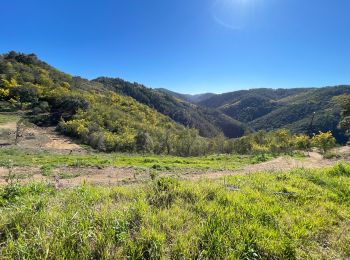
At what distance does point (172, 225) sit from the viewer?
13.3 ft

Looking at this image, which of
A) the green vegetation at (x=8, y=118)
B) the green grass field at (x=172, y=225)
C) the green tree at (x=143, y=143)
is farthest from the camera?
the green vegetation at (x=8, y=118)

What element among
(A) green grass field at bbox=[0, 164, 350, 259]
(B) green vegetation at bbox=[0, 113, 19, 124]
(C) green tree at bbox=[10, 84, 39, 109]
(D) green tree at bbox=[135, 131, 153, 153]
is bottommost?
(D) green tree at bbox=[135, 131, 153, 153]

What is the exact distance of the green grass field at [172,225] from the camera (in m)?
3.31

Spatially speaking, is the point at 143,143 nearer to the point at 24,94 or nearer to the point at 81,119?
the point at 81,119

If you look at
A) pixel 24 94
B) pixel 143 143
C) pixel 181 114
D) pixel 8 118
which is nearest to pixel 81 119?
pixel 8 118

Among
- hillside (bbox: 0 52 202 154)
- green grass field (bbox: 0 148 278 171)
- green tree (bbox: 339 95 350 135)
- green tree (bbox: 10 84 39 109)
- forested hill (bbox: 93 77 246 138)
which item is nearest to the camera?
green grass field (bbox: 0 148 278 171)

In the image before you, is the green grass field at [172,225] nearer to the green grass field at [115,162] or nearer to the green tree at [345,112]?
the green grass field at [115,162]

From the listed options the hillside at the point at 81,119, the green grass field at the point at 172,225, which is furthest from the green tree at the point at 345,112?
the green grass field at the point at 172,225

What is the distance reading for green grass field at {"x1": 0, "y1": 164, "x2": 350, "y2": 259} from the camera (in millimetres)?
3307

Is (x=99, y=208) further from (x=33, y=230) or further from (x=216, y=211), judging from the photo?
(x=216, y=211)

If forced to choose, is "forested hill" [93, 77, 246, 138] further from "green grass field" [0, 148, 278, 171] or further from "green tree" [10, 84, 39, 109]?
"green grass field" [0, 148, 278, 171]

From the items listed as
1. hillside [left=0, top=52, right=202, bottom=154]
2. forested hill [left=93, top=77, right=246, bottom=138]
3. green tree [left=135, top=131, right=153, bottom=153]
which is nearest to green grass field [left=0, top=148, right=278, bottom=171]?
green tree [left=135, top=131, right=153, bottom=153]

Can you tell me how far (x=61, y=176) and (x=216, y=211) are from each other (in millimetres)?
8579

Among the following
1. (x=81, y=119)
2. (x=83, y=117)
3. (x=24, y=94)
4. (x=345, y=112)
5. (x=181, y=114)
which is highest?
(x=24, y=94)
